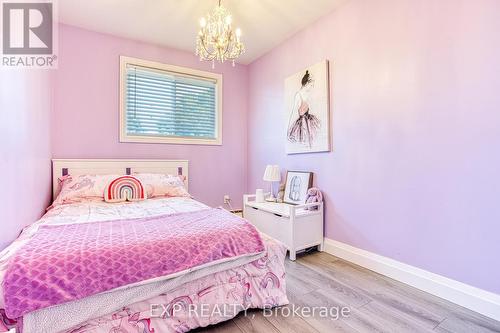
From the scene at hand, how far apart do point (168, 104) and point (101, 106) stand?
82 centimetres

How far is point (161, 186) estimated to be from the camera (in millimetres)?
2783

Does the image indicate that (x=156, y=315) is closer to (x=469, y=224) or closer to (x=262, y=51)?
(x=469, y=224)

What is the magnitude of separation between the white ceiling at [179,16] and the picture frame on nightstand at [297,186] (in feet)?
5.81

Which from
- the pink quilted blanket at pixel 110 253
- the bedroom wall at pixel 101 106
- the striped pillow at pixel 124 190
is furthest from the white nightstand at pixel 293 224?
the striped pillow at pixel 124 190

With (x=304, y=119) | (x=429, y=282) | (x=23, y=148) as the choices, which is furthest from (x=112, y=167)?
(x=429, y=282)

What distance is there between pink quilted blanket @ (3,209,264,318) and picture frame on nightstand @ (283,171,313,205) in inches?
51.7

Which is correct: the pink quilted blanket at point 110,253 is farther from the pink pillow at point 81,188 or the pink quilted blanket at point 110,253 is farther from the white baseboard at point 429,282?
the white baseboard at point 429,282

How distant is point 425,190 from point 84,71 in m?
3.75

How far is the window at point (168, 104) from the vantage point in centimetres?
316

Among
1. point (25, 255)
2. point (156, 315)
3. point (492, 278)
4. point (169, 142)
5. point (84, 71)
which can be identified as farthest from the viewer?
point (169, 142)

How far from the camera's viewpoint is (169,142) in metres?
3.39

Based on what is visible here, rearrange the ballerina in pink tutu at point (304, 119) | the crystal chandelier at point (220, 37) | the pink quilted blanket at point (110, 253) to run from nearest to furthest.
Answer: the pink quilted blanket at point (110, 253)
the crystal chandelier at point (220, 37)
the ballerina in pink tutu at point (304, 119)

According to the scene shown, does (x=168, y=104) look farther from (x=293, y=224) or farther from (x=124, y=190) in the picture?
(x=293, y=224)

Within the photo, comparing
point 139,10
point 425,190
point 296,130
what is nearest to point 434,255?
point 425,190
